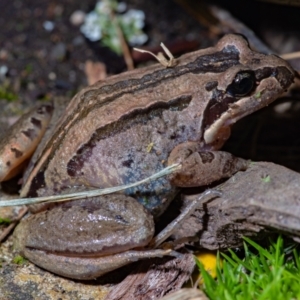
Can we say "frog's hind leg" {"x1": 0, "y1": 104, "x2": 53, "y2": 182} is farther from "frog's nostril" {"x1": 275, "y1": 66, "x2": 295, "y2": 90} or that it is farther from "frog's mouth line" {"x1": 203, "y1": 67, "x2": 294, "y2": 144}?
"frog's nostril" {"x1": 275, "y1": 66, "x2": 295, "y2": 90}

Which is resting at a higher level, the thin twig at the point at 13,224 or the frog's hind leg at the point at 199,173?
the thin twig at the point at 13,224

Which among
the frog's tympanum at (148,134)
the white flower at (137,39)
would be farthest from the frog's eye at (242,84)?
the white flower at (137,39)

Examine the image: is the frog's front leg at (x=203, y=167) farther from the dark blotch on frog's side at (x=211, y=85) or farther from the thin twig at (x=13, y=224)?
the thin twig at (x=13, y=224)

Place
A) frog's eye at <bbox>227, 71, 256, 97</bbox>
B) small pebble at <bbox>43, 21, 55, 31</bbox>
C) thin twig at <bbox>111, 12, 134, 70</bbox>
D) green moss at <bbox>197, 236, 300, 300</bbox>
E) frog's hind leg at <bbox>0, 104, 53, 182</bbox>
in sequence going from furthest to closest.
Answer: small pebble at <bbox>43, 21, 55, 31</bbox>, thin twig at <bbox>111, 12, 134, 70</bbox>, frog's hind leg at <bbox>0, 104, 53, 182</bbox>, frog's eye at <bbox>227, 71, 256, 97</bbox>, green moss at <bbox>197, 236, 300, 300</bbox>

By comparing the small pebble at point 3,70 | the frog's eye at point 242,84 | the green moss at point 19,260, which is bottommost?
the green moss at point 19,260

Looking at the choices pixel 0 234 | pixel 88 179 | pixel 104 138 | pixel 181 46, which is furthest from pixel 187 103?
pixel 181 46

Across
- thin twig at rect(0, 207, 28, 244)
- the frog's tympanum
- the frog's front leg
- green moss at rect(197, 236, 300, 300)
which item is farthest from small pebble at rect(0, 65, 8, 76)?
green moss at rect(197, 236, 300, 300)

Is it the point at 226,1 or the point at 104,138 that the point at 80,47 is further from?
the point at 104,138
